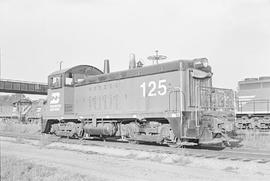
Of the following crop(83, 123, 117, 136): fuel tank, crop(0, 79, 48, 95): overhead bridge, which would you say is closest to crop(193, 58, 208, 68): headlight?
crop(83, 123, 117, 136): fuel tank

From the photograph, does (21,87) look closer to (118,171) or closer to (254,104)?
(254,104)

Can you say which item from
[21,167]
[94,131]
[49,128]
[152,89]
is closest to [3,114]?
[49,128]

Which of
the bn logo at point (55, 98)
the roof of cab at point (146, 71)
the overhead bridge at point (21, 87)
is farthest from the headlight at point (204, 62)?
the overhead bridge at point (21, 87)

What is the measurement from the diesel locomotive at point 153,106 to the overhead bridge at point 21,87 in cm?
5141

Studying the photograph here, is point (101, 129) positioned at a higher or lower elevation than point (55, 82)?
lower

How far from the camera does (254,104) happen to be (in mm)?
24531

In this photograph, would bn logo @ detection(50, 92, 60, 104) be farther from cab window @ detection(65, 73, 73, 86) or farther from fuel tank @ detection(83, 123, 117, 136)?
fuel tank @ detection(83, 123, 117, 136)

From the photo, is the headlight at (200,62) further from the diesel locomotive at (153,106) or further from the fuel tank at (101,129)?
the fuel tank at (101,129)

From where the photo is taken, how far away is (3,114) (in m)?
52.8

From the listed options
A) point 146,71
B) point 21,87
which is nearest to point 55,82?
point 146,71

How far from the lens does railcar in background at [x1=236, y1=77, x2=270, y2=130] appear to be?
23375 millimetres

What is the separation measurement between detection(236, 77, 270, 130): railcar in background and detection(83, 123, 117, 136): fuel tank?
11.4 meters

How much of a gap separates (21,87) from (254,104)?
54.1m

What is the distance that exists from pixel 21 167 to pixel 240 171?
220 inches
